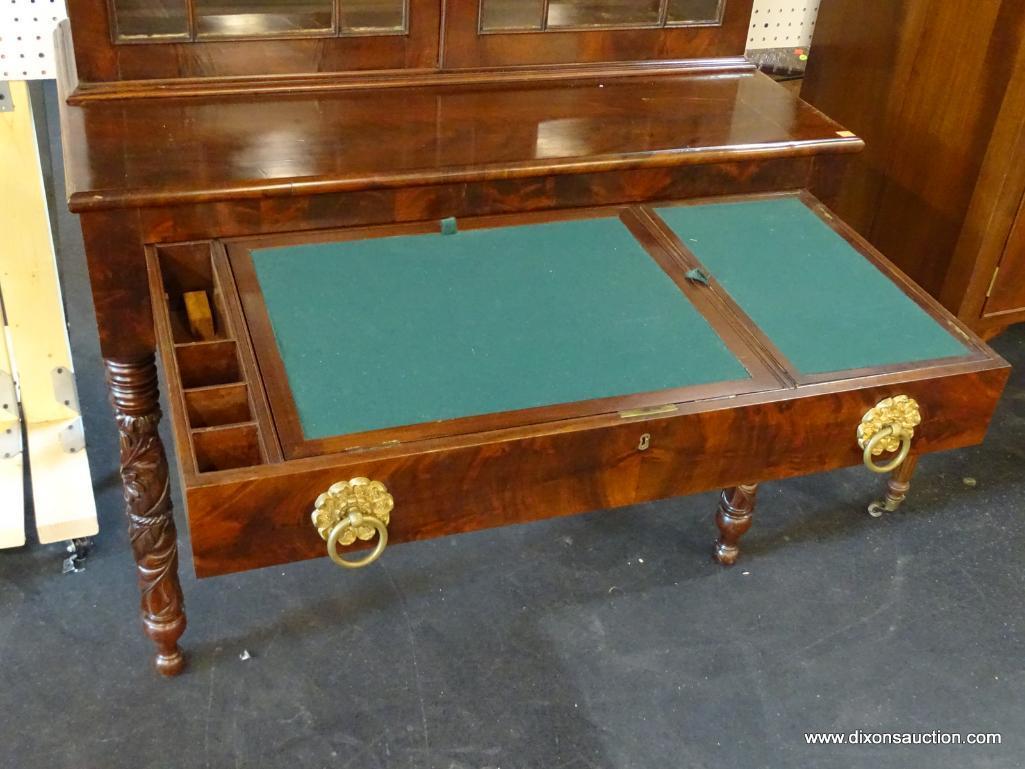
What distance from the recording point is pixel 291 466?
101cm

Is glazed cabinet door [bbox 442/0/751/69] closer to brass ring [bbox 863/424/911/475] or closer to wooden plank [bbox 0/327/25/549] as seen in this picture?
brass ring [bbox 863/424/911/475]

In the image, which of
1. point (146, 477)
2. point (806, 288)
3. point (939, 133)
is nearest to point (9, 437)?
point (146, 477)

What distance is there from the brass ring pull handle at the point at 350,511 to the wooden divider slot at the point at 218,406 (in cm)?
13

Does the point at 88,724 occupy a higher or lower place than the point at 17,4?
lower

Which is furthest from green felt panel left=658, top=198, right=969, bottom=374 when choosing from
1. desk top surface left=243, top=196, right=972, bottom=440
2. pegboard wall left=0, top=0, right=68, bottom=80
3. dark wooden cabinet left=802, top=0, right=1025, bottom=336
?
pegboard wall left=0, top=0, right=68, bottom=80

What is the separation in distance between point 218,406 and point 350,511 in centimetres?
18

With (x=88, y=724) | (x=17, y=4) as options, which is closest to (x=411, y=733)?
(x=88, y=724)

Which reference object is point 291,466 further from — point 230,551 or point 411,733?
point 411,733

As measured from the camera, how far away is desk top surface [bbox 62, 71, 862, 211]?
130 cm

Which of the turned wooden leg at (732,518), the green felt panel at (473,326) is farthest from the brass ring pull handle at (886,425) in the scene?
the turned wooden leg at (732,518)

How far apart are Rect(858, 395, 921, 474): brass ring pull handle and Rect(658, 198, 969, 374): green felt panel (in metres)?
0.05

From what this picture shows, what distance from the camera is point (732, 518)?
1884 mm

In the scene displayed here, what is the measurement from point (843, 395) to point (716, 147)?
469 millimetres

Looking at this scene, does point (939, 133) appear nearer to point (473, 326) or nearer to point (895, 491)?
point (895, 491)
